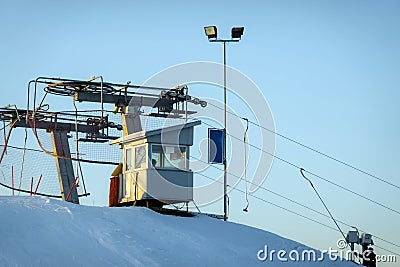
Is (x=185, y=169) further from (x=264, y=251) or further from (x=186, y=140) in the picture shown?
(x=264, y=251)

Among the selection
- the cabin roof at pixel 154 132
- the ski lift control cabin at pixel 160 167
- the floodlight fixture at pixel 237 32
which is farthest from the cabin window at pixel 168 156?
the floodlight fixture at pixel 237 32

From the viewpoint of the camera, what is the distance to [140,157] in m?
32.5

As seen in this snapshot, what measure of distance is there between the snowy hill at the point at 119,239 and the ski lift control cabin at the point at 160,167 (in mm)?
1115

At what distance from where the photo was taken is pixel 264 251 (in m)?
29.4

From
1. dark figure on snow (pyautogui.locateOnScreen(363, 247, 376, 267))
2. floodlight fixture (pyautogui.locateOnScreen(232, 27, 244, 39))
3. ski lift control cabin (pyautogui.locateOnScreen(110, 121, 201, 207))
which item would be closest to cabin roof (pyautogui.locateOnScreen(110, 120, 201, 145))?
ski lift control cabin (pyautogui.locateOnScreen(110, 121, 201, 207))

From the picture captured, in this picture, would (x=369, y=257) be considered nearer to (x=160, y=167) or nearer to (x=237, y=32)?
(x=160, y=167)

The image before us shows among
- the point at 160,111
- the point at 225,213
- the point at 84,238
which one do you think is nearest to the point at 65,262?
the point at 84,238

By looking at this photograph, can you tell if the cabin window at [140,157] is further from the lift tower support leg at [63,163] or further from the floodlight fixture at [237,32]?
the lift tower support leg at [63,163]

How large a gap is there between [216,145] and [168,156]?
194cm

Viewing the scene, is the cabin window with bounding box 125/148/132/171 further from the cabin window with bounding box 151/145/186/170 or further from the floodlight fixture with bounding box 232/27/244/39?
the floodlight fixture with bounding box 232/27/244/39

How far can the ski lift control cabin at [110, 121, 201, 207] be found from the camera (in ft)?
104

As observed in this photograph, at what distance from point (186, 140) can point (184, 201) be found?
2.27 meters

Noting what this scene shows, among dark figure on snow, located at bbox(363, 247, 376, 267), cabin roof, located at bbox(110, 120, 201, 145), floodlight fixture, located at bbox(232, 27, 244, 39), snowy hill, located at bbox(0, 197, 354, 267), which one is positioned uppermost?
floodlight fixture, located at bbox(232, 27, 244, 39)

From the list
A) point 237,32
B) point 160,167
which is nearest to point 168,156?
point 160,167
